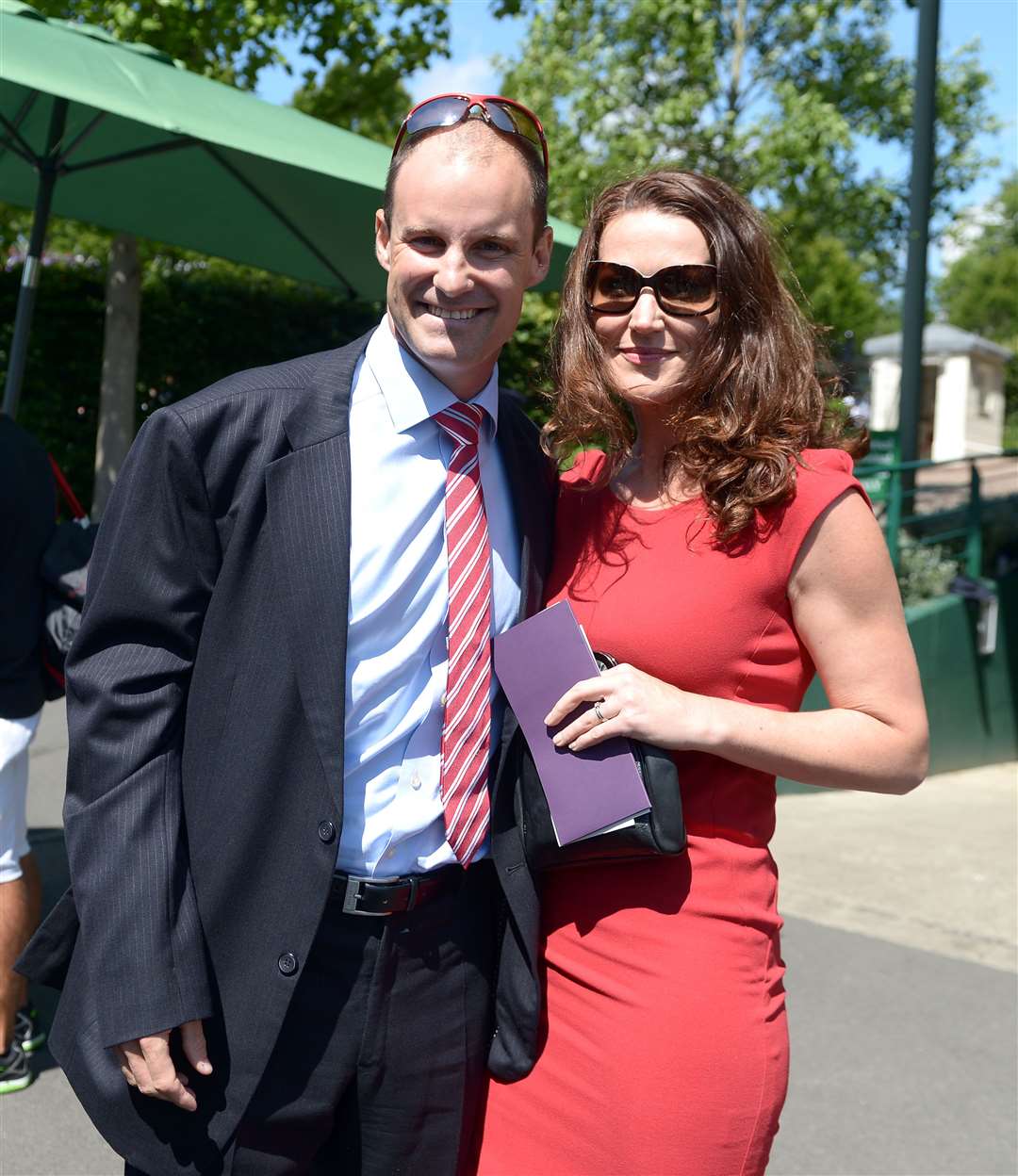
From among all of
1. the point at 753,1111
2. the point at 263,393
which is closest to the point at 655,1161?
the point at 753,1111

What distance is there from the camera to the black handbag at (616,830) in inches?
71.0

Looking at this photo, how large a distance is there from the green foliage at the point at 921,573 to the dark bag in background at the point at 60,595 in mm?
7134

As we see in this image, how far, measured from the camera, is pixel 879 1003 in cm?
455

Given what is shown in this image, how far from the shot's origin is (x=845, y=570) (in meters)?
1.84

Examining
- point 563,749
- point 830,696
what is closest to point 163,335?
point 563,749

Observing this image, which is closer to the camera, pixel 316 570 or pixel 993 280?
pixel 316 570

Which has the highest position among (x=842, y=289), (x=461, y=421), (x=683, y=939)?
(x=842, y=289)

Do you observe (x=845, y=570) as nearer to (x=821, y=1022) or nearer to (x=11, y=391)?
(x=821, y=1022)

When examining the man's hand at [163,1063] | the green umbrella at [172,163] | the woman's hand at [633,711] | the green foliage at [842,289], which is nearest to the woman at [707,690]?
the woman's hand at [633,711]

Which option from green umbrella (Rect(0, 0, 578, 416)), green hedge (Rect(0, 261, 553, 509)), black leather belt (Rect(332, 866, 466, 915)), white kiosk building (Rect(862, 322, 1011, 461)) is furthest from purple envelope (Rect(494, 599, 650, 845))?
white kiosk building (Rect(862, 322, 1011, 461))

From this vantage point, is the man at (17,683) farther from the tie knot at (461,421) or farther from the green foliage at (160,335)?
the green foliage at (160,335)

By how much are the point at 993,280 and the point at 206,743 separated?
63.8m

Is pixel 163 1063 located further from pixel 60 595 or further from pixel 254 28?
pixel 254 28

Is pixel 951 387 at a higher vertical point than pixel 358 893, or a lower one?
higher
